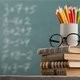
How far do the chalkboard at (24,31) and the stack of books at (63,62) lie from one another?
1.40 metres

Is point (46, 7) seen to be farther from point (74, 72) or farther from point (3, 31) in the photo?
point (74, 72)

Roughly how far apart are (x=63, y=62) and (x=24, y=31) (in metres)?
1.53

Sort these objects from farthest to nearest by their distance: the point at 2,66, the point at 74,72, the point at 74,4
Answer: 1. the point at 74,4
2. the point at 2,66
3. the point at 74,72

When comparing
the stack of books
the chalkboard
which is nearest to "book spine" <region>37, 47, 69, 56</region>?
the stack of books

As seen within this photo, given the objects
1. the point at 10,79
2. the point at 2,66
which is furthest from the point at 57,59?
the point at 2,66

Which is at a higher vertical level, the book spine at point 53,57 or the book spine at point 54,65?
the book spine at point 53,57

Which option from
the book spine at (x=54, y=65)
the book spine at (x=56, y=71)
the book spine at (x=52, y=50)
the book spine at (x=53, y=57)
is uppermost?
the book spine at (x=52, y=50)

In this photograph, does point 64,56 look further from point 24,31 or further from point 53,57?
point 24,31

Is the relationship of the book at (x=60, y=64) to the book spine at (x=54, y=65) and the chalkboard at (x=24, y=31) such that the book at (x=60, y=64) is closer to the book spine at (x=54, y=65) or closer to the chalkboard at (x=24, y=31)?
the book spine at (x=54, y=65)

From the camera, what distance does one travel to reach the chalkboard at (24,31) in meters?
2.26

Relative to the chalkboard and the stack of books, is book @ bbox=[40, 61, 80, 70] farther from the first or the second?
the chalkboard

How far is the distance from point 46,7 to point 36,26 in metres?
0.17

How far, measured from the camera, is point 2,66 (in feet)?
7.36

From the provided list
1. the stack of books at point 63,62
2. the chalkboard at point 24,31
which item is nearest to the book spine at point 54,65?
the stack of books at point 63,62
